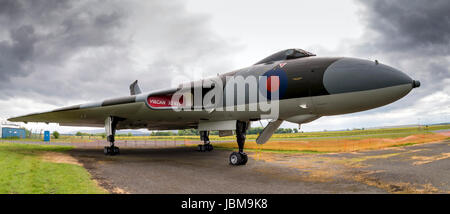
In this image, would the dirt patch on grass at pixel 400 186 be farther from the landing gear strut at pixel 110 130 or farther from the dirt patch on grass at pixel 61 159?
the landing gear strut at pixel 110 130

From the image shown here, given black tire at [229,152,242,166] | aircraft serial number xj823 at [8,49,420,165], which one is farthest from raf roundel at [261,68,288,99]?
black tire at [229,152,242,166]

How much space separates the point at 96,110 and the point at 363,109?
41.0 feet

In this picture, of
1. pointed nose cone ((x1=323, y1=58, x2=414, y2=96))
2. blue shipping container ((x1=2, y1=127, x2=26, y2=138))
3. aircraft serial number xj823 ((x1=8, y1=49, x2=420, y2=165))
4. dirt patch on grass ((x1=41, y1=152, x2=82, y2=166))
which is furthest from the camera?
blue shipping container ((x1=2, y1=127, x2=26, y2=138))

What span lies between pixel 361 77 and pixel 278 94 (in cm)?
228

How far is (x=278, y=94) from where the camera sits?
6.99 meters

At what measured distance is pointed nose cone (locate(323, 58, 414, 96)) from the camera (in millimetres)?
5344

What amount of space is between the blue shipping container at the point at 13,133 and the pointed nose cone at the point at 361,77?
5411cm

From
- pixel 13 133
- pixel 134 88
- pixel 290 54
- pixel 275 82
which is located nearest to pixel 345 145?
pixel 290 54

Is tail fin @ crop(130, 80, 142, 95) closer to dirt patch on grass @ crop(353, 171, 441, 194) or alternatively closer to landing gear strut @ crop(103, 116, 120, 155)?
landing gear strut @ crop(103, 116, 120, 155)

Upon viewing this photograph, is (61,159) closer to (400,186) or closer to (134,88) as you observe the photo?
(134,88)

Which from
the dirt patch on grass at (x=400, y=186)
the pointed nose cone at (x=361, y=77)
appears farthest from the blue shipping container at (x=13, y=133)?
the dirt patch on grass at (x=400, y=186)
